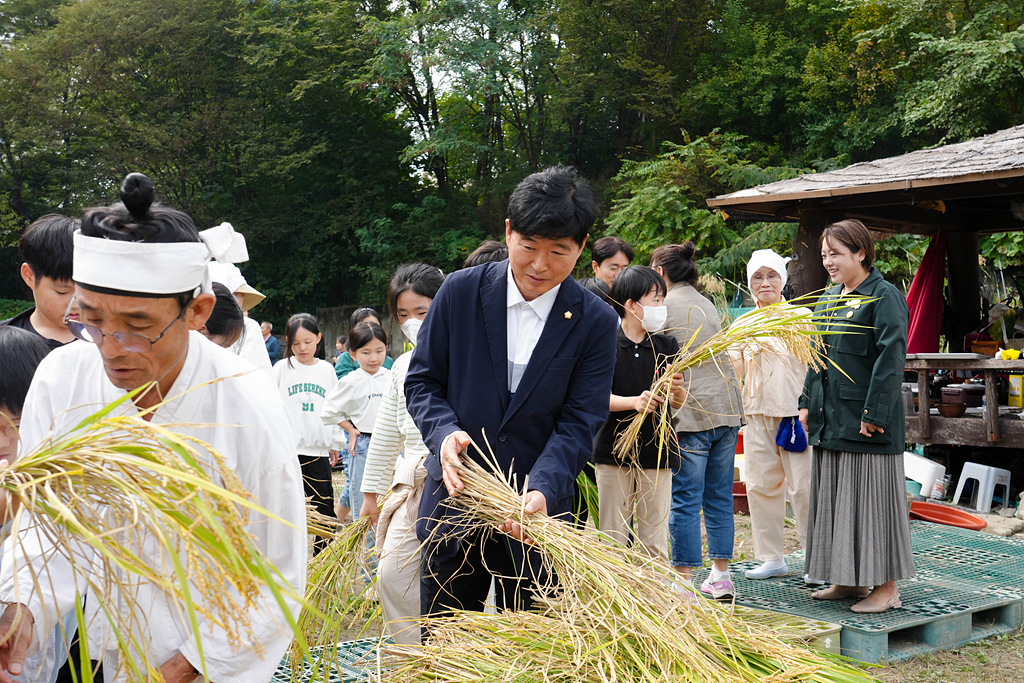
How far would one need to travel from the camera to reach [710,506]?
14.4ft

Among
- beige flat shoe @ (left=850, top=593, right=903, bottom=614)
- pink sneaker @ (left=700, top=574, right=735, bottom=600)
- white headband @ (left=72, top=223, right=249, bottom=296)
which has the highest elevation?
white headband @ (left=72, top=223, right=249, bottom=296)

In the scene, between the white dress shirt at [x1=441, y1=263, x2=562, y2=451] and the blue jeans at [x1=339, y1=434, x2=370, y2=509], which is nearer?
the white dress shirt at [x1=441, y1=263, x2=562, y2=451]

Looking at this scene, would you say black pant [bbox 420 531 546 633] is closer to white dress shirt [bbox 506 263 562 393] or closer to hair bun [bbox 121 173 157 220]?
white dress shirt [bbox 506 263 562 393]

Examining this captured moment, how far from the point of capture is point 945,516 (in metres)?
6.31

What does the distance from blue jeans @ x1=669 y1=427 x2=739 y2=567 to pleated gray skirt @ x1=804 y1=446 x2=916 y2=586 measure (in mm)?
529

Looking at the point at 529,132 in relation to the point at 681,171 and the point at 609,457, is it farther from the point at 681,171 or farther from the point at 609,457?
the point at 609,457

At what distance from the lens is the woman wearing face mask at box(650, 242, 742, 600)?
13.5 feet

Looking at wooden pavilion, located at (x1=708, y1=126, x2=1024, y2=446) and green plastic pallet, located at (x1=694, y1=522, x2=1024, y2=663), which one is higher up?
wooden pavilion, located at (x1=708, y1=126, x2=1024, y2=446)

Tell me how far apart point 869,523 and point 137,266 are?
12.0 feet

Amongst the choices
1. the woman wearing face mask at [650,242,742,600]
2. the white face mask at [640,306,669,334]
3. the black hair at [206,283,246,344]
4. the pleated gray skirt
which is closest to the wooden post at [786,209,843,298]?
the woman wearing face mask at [650,242,742,600]

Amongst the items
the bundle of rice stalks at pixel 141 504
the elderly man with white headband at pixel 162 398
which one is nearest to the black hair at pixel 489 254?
the elderly man with white headband at pixel 162 398

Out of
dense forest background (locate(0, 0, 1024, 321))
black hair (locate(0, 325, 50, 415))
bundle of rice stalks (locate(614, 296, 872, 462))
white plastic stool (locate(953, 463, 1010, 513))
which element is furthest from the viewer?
dense forest background (locate(0, 0, 1024, 321))

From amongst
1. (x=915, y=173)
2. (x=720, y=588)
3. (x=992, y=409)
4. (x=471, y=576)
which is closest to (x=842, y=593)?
(x=720, y=588)

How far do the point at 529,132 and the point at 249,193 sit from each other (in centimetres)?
794
